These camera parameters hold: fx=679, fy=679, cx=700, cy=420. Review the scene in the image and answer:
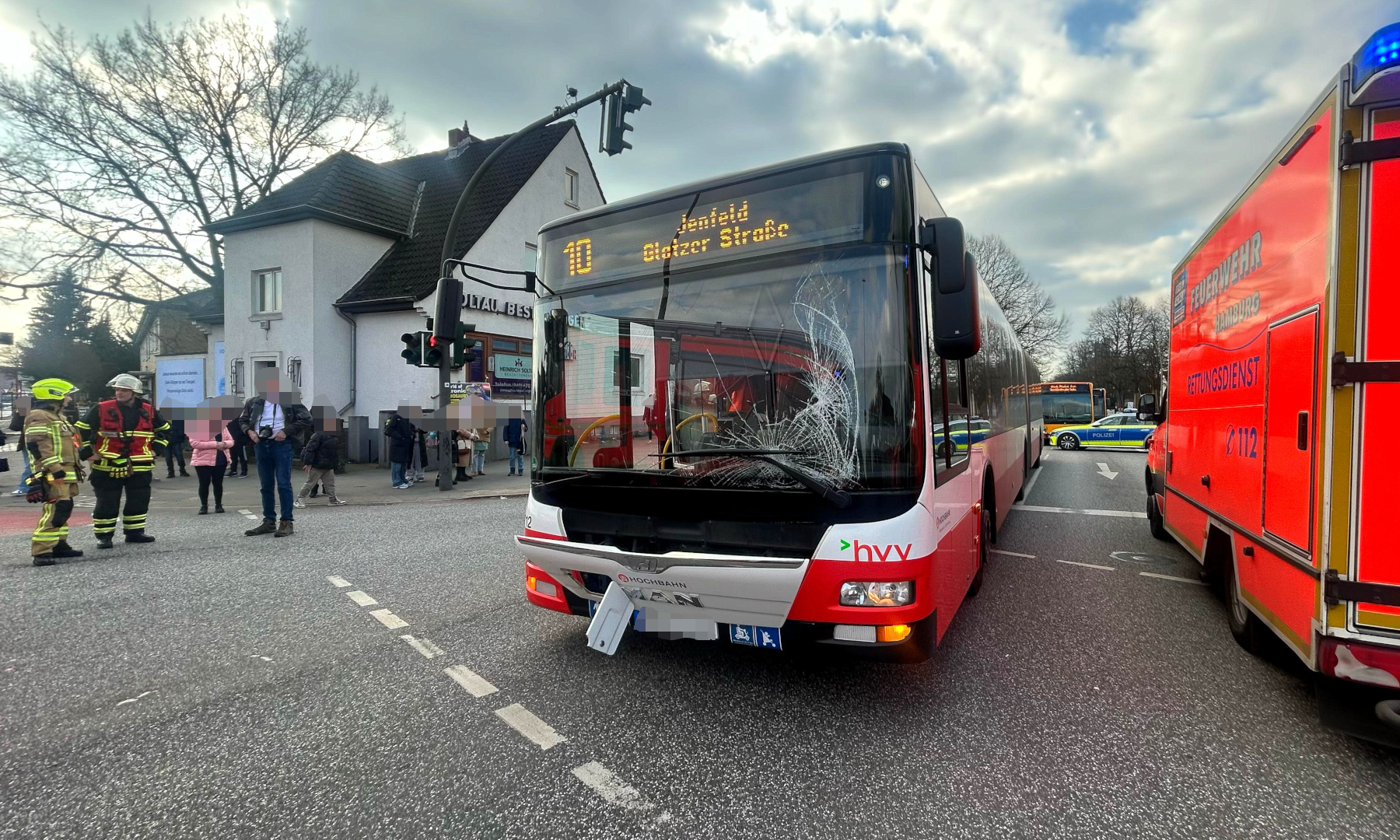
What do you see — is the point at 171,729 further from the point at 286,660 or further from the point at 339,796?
the point at 339,796

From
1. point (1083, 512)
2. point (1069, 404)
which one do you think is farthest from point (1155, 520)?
point (1069, 404)

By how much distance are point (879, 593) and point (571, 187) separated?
23.1 meters

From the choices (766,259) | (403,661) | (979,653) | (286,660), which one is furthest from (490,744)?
(979,653)

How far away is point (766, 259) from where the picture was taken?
3.30m

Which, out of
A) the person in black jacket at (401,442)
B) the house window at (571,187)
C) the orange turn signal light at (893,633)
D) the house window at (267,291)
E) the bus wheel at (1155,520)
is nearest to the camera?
the orange turn signal light at (893,633)

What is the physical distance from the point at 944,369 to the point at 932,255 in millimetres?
755

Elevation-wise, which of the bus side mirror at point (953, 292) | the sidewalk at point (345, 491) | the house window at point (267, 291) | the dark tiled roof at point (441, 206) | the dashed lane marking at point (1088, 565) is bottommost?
A: the sidewalk at point (345, 491)

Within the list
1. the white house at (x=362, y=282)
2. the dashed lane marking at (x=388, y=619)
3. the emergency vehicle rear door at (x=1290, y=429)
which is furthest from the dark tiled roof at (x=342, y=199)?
the emergency vehicle rear door at (x=1290, y=429)

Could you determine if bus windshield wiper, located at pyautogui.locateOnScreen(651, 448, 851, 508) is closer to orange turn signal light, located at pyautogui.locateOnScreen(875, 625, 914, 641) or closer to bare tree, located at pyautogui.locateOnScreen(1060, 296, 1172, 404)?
orange turn signal light, located at pyautogui.locateOnScreen(875, 625, 914, 641)

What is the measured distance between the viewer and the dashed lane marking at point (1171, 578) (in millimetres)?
5728

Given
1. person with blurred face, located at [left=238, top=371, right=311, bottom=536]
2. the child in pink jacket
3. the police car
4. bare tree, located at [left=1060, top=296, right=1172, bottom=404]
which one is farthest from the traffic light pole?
bare tree, located at [left=1060, top=296, right=1172, bottom=404]

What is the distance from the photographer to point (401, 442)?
1330 cm

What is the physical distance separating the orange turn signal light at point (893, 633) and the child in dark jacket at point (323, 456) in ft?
31.7

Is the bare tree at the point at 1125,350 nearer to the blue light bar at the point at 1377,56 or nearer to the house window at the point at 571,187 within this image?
the house window at the point at 571,187
